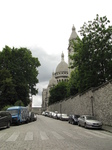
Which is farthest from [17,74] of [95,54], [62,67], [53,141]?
[62,67]

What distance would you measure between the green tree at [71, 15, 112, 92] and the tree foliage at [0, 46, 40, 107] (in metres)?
15.0

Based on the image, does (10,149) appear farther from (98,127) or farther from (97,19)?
(97,19)

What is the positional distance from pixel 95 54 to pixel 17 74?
19.8 metres

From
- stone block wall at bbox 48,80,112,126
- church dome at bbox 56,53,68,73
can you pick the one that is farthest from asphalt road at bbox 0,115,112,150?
church dome at bbox 56,53,68,73

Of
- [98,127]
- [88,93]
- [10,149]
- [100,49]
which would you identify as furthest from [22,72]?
[10,149]

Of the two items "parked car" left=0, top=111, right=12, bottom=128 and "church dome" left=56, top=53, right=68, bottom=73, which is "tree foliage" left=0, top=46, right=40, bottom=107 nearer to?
"parked car" left=0, top=111, right=12, bottom=128

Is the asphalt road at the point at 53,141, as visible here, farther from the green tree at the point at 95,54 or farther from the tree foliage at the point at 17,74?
the tree foliage at the point at 17,74

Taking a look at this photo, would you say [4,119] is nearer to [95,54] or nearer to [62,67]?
[95,54]

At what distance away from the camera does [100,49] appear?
2416 cm

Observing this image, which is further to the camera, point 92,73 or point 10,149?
point 92,73

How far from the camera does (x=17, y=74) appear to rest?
37344 millimetres

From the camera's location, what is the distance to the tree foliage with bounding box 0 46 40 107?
3322cm

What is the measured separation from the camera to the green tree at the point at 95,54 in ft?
78.0

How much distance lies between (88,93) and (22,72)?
686 inches
